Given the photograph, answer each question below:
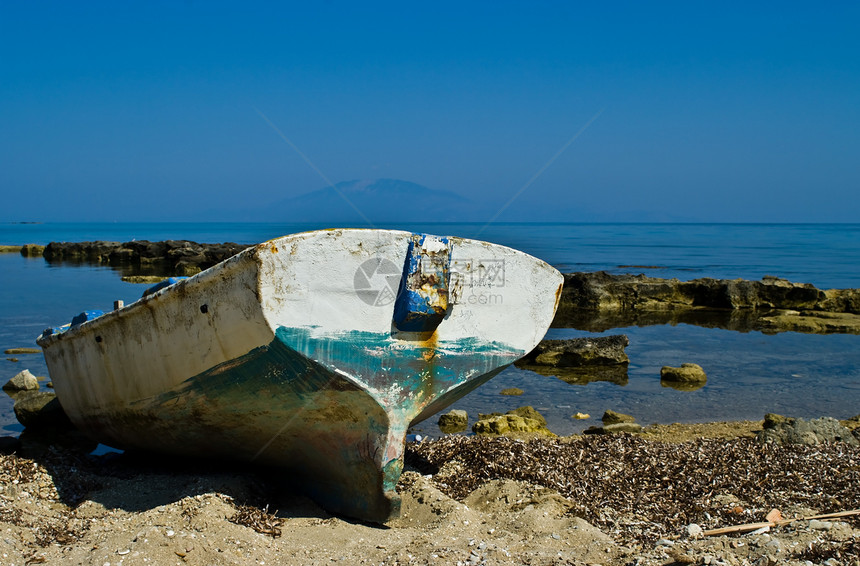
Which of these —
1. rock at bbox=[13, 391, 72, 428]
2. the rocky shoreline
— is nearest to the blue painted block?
rock at bbox=[13, 391, 72, 428]

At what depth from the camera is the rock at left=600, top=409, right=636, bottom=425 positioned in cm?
848

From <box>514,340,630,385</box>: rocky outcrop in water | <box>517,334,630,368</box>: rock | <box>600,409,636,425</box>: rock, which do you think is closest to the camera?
<box>600,409,636,425</box>: rock

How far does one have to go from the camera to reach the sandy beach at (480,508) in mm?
3930

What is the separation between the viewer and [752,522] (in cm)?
457

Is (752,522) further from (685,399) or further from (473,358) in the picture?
(685,399)

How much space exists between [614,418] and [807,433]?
2352mm

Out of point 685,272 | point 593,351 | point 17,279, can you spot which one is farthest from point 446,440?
point 685,272

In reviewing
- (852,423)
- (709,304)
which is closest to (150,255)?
(709,304)

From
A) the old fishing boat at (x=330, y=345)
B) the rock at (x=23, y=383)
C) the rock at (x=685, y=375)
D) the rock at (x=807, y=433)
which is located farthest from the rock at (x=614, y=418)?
the rock at (x=23, y=383)

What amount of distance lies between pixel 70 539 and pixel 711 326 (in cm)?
1564

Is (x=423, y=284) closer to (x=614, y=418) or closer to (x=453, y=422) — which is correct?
(x=453, y=422)

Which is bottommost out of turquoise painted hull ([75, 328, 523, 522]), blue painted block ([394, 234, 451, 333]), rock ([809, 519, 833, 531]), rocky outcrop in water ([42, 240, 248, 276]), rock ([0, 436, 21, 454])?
rocky outcrop in water ([42, 240, 248, 276])

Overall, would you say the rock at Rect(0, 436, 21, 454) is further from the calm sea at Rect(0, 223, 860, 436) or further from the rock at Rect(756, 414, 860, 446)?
the rock at Rect(756, 414, 860, 446)

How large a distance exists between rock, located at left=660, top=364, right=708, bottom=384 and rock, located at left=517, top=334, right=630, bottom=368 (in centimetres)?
106
